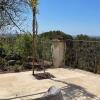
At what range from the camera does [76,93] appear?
21.3 ft

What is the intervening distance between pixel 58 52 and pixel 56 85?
3540 millimetres

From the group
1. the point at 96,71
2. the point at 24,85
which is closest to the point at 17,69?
the point at 24,85

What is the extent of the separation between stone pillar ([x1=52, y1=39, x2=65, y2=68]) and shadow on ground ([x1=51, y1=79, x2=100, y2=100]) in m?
3.26

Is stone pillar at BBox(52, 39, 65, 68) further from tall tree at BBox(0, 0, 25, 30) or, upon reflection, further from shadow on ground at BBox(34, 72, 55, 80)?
tall tree at BBox(0, 0, 25, 30)

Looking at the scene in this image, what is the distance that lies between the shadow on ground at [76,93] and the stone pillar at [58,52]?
3.26 meters

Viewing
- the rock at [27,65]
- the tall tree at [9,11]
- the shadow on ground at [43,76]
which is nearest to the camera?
the tall tree at [9,11]

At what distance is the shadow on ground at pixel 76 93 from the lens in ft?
20.1

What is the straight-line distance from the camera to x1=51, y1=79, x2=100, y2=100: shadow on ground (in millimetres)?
6117

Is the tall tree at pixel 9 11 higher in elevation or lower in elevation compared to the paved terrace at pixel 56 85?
higher

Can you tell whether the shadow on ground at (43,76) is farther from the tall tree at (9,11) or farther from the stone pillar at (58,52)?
the tall tree at (9,11)

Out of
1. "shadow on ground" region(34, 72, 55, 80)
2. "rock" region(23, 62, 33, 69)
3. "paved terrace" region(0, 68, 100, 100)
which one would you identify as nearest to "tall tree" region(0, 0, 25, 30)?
"paved terrace" region(0, 68, 100, 100)

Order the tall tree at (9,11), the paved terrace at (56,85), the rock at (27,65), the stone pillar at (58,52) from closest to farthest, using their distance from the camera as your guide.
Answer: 1. the tall tree at (9,11)
2. the paved terrace at (56,85)
3. the rock at (27,65)
4. the stone pillar at (58,52)

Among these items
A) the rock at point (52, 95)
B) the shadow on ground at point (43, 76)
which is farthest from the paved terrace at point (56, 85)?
the rock at point (52, 95)

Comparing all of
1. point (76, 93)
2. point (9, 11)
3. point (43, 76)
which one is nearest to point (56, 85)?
point (76, 93)
